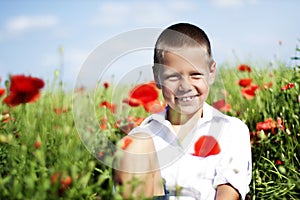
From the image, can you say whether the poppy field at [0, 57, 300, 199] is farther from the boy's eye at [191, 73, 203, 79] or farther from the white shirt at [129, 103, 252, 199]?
the boy's eye at [191, 73, 203, 79]

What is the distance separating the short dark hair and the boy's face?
0.10ft

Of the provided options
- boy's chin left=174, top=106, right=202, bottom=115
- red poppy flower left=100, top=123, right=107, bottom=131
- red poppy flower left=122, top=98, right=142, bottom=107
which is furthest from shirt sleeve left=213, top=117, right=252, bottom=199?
red poppy flower left=100, top=123, right=107, bottom=131

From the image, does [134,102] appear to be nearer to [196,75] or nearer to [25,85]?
[196,75]

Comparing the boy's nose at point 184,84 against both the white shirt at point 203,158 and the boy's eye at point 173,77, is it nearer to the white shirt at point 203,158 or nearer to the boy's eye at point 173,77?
the boy's eye at point 173,77

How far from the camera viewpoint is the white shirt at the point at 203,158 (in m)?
1.60

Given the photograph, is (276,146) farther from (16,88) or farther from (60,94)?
(16,88)

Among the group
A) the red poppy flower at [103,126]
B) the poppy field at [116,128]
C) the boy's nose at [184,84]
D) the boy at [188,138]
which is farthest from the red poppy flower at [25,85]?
the red poppy flower at [103,126]

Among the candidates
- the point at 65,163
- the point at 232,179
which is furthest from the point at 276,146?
the point at 65,163

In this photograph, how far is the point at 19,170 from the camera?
1.34 metres

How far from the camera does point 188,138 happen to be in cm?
171

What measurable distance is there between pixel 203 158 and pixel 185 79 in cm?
27

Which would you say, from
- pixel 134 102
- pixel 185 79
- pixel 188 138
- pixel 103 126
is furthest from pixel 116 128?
pixel 185 79

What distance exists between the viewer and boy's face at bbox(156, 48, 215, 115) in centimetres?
162

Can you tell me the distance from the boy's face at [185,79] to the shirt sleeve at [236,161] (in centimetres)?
16
